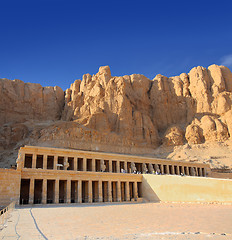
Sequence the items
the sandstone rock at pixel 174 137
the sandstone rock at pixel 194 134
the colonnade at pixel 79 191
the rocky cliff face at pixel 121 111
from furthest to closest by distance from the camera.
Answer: the sandstone rock at pixel 174 137 < the sandstone rock at pixel 194 134 < the rocky cliff face at pixel 121 111 < the colonnade at pixel 79 191

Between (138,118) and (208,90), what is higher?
(208,90)

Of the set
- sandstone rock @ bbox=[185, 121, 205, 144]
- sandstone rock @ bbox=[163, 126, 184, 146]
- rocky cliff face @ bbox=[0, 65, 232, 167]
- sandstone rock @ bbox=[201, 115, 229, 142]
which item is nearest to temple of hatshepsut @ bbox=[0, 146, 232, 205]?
rocky cliff face @ bbox=[0, 65, 232, 167]

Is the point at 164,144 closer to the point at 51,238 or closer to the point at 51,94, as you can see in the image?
the point at 51,94

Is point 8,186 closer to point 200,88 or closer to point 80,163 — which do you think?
point 80,163

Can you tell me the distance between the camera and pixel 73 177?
1206 inches

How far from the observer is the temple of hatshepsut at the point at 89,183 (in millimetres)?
25978

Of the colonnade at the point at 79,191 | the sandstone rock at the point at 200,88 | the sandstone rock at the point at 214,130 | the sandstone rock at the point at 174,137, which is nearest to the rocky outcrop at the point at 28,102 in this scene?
the sandstone rock at the point at 174,137

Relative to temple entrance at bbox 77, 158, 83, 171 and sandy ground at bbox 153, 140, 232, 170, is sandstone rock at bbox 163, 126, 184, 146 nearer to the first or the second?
sandy ground at bbox 153, 140, 232, 170

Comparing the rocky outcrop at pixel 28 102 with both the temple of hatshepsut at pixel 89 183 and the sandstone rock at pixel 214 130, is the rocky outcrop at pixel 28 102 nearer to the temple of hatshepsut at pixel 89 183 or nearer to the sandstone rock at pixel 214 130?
the temple of hatshepsut at pixel 89 183

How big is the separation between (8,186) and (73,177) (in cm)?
808

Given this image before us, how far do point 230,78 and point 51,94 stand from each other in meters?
52.5

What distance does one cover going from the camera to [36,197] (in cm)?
3256

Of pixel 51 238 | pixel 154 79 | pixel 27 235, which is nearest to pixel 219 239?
pixel 51 238

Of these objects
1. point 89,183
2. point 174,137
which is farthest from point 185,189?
point 174,137
